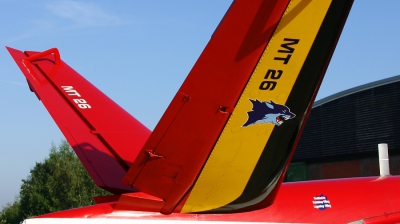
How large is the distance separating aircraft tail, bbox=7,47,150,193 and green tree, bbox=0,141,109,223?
24.4 meters

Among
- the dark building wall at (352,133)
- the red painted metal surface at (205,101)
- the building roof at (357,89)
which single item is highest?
the building roof at (357,89)

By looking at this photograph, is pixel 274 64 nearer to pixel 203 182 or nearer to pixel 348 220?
pixel 203 182

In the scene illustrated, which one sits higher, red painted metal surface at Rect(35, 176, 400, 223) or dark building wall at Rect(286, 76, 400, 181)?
dark building wall at Rect(286, 76, 400, 181)

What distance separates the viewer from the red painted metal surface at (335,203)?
5.98 metres

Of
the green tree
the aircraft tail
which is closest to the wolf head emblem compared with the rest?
the aircraft tail

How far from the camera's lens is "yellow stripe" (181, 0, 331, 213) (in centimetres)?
417

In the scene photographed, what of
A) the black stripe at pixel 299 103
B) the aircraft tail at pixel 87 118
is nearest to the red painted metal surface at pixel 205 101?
the black stripe at pixel 299 103

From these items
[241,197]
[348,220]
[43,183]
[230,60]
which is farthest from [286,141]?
[43,183]

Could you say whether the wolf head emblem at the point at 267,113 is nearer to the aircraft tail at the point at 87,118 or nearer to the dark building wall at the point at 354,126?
the aircraft tail at the point at 87,118

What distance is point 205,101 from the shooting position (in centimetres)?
416

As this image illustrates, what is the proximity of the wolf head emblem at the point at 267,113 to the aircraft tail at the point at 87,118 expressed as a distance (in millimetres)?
2482

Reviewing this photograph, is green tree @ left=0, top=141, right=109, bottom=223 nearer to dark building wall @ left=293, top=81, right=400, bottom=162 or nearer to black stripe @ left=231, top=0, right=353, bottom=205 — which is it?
dark building wall @ left=293, top=81, right=400, bottom=162

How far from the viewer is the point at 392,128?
20.4m

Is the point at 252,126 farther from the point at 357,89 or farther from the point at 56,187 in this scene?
the point at 56,187
